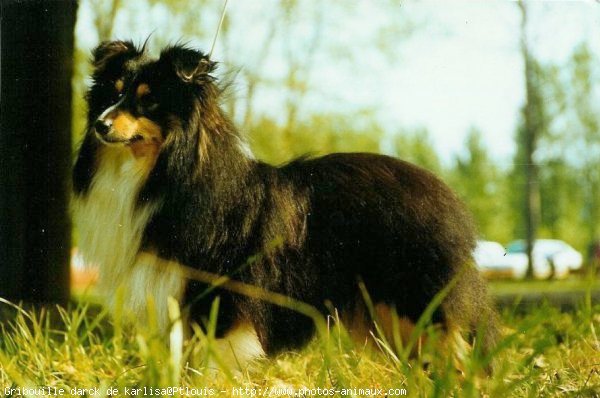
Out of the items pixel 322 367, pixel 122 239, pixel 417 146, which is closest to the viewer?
pixel 322 367

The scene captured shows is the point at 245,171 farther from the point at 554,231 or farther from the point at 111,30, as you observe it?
the point at 554,231

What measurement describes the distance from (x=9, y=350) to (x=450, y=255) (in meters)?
A: 2.53

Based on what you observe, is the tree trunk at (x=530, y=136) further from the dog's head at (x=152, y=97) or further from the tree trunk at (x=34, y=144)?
the dog's head at (x=152, y=97)

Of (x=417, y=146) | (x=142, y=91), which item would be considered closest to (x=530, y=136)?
(x=417, y=146)

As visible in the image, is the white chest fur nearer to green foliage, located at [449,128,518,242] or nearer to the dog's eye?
the dog's eye

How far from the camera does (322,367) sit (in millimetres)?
2432

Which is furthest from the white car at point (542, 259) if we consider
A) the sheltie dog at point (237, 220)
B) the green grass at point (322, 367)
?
the green grass at point (322, 367)

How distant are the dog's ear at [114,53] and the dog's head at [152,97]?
57mm

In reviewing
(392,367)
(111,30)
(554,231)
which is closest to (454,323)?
(392,367)

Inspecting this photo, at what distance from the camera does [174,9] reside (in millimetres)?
7035

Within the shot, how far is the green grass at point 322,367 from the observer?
7.27 ft

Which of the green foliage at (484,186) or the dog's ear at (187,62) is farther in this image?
the green foliage at (484,186)

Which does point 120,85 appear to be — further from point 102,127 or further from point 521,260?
point 521,260

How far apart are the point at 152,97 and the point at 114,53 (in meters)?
0.46
